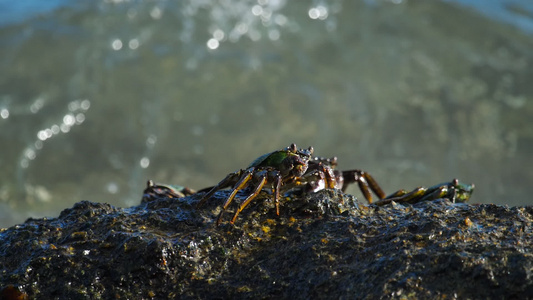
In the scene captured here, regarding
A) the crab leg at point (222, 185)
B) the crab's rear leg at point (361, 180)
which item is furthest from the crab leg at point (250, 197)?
the crab's rear leg at point (361, 180)

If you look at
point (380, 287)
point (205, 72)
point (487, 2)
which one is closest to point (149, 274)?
point (380, 287)

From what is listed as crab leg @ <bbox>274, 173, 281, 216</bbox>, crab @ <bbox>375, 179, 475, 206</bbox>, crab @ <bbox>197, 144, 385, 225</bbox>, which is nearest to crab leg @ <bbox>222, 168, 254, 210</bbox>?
crab @ <bbox>197, 144, 385, 225</bbox>

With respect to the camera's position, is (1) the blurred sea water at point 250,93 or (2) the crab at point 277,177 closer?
(2) the crab at point 277,177

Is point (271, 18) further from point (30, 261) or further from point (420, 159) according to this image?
point (30, 261)

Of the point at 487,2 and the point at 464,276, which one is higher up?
the point at 487,2

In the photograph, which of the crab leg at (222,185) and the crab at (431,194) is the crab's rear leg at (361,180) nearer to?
the crab at (431,194)

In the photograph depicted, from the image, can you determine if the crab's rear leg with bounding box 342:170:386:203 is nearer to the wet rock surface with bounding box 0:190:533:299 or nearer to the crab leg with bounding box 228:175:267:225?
the wet rock surface with bounding box 0:190:533:299
